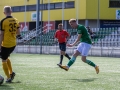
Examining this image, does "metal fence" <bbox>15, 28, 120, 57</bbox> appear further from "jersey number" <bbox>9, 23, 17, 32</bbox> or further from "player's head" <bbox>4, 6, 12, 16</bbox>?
"player's head" <bbox>4, 6, 12, 16</bbox>

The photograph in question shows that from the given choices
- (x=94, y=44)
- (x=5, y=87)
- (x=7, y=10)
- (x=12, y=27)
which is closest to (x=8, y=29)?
(x=12, y=27)

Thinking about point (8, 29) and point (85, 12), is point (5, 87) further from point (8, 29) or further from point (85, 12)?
point (85, 12)

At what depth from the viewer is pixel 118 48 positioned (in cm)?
3117

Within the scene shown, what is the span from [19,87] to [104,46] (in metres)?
24.1

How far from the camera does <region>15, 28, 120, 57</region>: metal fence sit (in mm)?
32281

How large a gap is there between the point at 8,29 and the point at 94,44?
23737 mm

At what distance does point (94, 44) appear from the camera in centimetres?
3469

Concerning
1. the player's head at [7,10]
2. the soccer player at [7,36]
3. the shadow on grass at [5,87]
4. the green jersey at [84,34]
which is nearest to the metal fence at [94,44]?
the green jersey at [84,34]

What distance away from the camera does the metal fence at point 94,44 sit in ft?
106

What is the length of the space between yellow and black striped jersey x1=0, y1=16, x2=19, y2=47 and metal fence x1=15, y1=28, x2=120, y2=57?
65.8ft

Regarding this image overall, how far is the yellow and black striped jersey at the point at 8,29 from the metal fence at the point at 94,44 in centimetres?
2005

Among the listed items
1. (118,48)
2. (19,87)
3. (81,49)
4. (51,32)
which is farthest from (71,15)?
(19,87)

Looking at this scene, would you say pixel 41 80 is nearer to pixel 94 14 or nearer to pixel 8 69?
pixel 8 69

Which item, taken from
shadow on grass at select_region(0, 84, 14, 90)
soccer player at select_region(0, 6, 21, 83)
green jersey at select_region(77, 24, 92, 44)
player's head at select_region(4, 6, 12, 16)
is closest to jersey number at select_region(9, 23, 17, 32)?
soccer player at select_region(0, 6, 21, 83)
